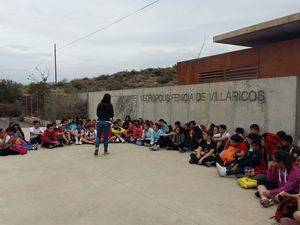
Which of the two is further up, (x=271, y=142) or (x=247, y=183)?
(x=271, y=142)

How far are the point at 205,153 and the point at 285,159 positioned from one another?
4527 mm

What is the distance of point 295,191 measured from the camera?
6.38 m

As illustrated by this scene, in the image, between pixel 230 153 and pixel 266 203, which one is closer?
pixel 266 203

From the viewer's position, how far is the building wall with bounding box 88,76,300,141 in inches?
432

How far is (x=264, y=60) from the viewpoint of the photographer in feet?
48.1

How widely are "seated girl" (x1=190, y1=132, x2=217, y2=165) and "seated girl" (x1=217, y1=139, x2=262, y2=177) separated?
142 cm

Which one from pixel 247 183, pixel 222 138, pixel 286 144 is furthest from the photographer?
pixel 222 138

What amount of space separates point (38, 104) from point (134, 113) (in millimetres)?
15200

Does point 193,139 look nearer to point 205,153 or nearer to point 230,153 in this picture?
point 205,153

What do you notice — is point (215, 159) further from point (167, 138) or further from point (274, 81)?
point (167, 138)

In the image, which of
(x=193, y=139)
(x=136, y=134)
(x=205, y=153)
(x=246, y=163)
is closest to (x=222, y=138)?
(x=205, y=153)

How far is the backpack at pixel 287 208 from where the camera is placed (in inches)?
230

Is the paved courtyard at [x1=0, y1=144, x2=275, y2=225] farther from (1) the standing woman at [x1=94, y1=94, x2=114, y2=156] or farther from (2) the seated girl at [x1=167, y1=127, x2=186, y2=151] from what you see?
(2) the seated girl at [x1=167, y1=127, x2=186, y2=151]

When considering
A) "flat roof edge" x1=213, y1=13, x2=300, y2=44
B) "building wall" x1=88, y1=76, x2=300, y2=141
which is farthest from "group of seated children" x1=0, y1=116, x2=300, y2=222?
"flat roof edge" x1=213, y1=13, x2=300, y2=44
